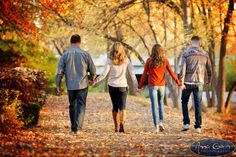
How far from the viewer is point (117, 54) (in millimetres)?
10922

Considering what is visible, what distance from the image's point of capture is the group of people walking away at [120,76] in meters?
10.7

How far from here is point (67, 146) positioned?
9148 mm

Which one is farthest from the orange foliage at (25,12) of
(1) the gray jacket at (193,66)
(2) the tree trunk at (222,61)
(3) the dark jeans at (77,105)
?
(2) the tree trunk at (222,61)

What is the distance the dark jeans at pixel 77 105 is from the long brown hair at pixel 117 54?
0.88 m

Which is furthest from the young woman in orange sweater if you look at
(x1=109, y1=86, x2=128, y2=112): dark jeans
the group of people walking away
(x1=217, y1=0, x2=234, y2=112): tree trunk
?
(x1=217, y1=0, x2=234, y2=112): tree trunk

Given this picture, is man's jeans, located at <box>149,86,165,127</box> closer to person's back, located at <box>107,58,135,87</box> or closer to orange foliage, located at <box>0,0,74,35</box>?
person's back, located at <box>107,58,135,87</box>

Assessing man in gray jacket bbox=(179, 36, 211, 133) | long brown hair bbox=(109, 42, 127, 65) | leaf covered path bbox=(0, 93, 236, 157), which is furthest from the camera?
man in gray jacket bbox=(179, 36, 211, 133)

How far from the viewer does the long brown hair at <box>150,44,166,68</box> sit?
435 inches

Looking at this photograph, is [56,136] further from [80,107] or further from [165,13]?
[165,13]

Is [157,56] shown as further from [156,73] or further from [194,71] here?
[194,71]

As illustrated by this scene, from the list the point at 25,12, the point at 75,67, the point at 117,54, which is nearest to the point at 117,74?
the point at 117,54

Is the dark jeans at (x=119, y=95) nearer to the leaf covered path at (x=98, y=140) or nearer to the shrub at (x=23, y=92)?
the leaf covered path at (x=98, y=140)

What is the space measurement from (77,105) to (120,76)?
1.11 meters

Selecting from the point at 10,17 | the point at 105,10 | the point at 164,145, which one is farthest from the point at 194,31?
the point at 164,145
